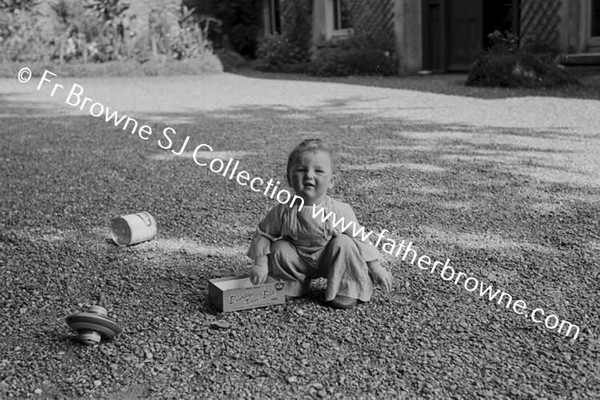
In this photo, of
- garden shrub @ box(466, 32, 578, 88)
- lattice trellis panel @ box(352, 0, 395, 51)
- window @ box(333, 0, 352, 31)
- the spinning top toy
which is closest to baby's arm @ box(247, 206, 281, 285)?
the spinning top toy

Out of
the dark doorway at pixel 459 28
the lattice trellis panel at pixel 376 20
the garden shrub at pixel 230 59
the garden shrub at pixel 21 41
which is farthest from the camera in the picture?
the garden shrub at pixel 230 59

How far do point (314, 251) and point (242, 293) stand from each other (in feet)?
1.09

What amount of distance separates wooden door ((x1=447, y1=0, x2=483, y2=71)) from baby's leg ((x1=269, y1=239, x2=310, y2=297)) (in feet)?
38.7

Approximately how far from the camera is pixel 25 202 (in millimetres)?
4789

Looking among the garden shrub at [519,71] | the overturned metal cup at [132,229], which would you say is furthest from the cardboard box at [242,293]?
the garden shrub at [519,71]

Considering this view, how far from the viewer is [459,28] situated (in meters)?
14.5

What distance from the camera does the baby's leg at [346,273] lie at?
2.83 meters

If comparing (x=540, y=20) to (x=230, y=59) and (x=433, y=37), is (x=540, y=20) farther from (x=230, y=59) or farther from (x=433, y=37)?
(x=230, y=59)

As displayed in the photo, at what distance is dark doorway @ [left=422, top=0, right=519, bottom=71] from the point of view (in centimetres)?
1412

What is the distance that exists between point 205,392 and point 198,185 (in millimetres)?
3115

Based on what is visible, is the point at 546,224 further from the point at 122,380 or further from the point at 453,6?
the point at 453,6

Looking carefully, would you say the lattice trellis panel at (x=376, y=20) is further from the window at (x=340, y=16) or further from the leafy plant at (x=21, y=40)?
the leafy plant at (x=21, y=40)

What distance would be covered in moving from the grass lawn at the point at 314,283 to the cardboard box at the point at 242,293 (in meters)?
0.04

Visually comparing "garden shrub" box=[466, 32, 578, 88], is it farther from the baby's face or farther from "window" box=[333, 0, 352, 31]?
the baby's face
